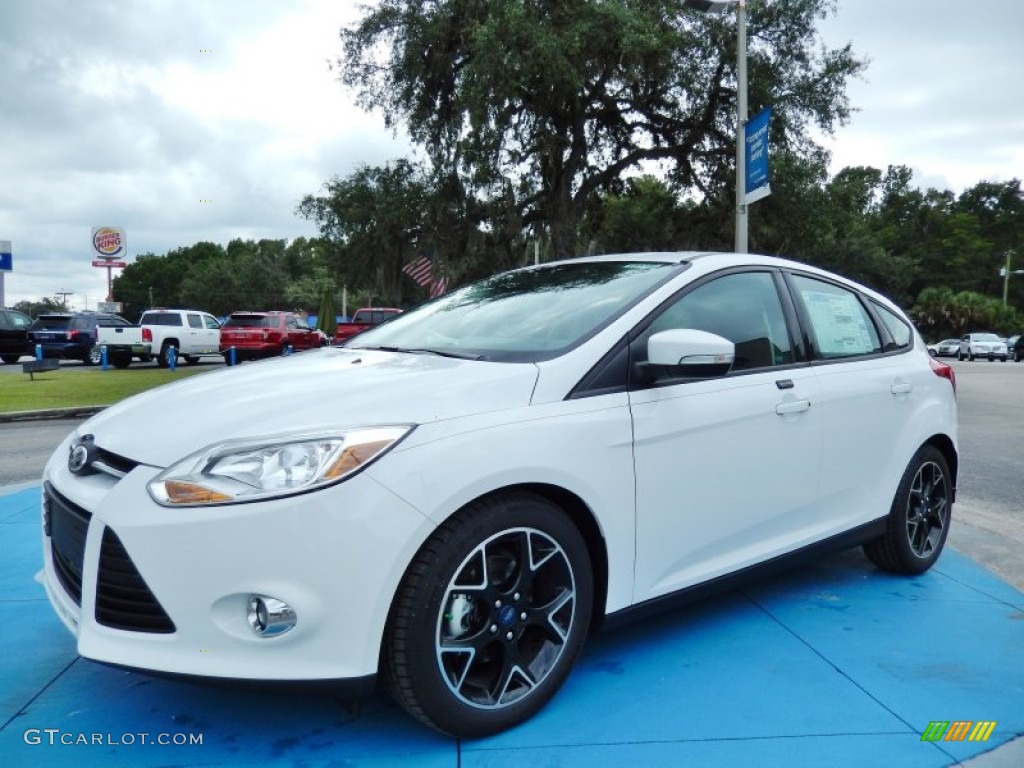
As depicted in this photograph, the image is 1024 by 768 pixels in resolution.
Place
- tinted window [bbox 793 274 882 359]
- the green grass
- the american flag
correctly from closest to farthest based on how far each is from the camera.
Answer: tinted window [bbox 793 274 882 359], the green grass, the american flag

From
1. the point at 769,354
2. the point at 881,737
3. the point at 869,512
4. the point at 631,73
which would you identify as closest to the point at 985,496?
the point at 869,512

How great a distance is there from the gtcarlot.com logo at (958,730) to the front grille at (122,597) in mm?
2339

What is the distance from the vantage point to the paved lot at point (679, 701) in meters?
2.45

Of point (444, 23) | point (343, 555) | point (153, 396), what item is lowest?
point (343, 555)

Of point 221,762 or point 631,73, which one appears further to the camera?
point 631,73

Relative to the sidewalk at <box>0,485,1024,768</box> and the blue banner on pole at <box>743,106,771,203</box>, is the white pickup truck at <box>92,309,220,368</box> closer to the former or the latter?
the blue banner on pole at <box>743,106,771,203</box>

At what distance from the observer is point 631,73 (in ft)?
50.5

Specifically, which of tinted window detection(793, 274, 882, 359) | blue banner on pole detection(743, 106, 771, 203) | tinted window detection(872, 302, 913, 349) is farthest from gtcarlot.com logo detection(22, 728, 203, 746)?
blue banner on pole detection(743, 106, 771, 203)

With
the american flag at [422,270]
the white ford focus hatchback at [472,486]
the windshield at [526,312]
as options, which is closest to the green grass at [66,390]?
the american flag at [422,270]

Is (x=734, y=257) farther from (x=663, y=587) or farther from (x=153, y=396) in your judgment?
(x=153, y=396)

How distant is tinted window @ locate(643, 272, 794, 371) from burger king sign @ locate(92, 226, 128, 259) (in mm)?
45720

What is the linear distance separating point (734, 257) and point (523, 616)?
1.87 m

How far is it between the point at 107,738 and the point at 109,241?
165ft

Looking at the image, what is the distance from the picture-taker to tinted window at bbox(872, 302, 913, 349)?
4.18 meters
